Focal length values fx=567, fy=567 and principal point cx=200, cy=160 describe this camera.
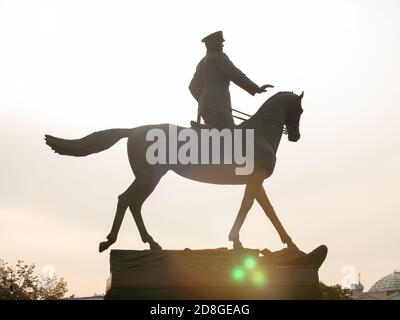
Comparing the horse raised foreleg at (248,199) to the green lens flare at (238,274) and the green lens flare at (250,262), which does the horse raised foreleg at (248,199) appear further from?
the green lens flare at (238,274)

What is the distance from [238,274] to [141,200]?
2.11 metres

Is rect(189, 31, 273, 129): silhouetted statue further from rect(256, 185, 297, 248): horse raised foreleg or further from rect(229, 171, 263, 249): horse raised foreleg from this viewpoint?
rect(256, 185, 297, 248): horse raised foreleg

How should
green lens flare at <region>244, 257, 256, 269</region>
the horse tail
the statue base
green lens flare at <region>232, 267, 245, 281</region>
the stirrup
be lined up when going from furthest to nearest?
the stirrup, the horse tail, green lens flare at <region>244, 257, 256, 269</region>, green lens flare at <region>232, 267, 245, 281</region>, the statue base

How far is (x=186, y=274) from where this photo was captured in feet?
30.2

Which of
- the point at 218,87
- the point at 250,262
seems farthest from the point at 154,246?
the point at 218,87

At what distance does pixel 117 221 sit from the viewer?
971 cm

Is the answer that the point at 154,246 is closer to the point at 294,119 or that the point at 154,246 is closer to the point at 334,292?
the point at 294,119

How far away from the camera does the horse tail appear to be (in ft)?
32.2

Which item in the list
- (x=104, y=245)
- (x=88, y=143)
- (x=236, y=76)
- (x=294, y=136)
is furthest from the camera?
(x=294, y=136)

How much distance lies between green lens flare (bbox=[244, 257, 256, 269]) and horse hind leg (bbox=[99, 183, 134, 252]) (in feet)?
7.35

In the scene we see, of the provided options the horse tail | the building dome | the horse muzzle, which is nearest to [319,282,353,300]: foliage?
the horse muzzle

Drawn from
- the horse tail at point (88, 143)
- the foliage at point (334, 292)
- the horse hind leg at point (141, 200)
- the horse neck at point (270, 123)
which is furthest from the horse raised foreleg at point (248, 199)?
the foliage at point (334, 292)

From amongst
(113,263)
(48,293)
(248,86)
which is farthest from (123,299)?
(48,293)

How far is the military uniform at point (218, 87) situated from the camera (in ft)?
33.8
